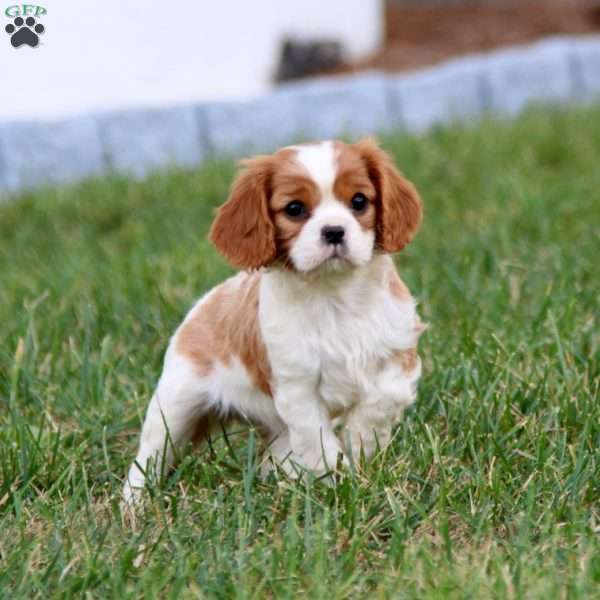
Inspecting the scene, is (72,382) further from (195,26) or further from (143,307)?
(195,26)

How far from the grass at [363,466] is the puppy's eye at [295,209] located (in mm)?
686

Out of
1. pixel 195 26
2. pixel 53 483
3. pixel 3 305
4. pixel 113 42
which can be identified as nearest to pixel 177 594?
pixel 53 483

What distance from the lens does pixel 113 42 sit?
8.88 m

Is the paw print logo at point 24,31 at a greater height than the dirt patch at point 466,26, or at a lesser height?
greater

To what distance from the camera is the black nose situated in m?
3.63

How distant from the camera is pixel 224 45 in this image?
978 centimetres

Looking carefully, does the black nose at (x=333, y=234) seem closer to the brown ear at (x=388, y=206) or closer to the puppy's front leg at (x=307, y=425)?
the brown ear at (x=388, y=206)

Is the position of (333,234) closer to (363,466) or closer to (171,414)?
(363,466)

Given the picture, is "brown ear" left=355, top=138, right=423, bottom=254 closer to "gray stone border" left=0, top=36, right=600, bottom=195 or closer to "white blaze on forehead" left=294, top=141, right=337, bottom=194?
"white blaze on forehead" left=294, top=141, right=337, bottom=194

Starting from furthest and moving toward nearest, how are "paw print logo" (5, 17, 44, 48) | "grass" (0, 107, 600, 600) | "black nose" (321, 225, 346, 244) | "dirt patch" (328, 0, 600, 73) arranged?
"dirt patch" (328, 0, 600, 73)
"paw print logo" (5, 17, 44, 48)
"black nose" (321, 225, 346, 244)
"grass" (0, 107, 600, 600)

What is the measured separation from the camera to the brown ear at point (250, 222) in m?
3.77

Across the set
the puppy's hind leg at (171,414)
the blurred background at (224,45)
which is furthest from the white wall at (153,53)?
the puppy's hind leg at (171,414)

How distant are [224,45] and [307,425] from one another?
6.34 meters

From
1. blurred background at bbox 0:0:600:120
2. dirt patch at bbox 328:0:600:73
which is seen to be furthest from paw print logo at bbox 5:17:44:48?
dirt patch at bbox 328:0:600:73
